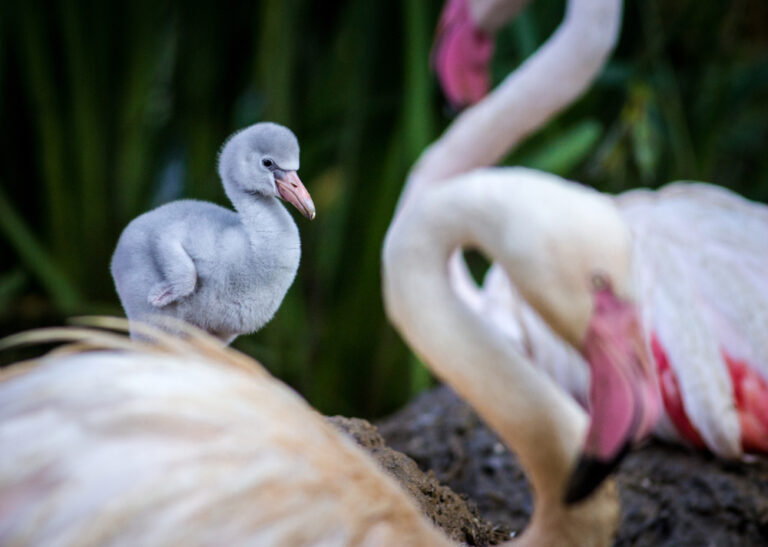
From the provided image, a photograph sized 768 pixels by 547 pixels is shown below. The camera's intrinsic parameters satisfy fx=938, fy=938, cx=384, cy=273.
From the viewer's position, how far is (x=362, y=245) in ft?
8.25

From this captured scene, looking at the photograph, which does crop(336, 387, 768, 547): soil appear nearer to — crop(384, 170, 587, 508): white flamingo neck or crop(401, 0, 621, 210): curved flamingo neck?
crop(401, 0, 621, 210): curved flamingo neck

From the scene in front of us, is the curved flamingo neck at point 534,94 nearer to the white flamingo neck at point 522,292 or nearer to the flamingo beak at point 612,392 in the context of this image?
the white flamingo neck at point 522,292

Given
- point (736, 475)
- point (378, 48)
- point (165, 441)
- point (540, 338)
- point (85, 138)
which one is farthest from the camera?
point (378, 48)

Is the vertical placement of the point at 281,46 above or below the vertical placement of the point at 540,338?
above

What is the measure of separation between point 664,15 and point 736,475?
1833 millimetres

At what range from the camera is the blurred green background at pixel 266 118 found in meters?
2.16

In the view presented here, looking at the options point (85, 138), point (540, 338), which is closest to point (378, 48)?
point (85, 138)

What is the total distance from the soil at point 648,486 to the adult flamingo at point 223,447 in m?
0.73

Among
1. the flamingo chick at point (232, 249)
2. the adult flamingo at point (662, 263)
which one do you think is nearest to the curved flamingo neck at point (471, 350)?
the flamingo chick at point (232, 249)

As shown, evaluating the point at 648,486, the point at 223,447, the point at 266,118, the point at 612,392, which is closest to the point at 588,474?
the point at 612,392

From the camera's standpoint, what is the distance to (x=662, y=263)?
1871 mm

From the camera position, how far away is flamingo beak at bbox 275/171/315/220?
2.39ft

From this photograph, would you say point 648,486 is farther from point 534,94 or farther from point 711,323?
point 534,94

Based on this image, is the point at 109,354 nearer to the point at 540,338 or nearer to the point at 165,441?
the point at 165,441
